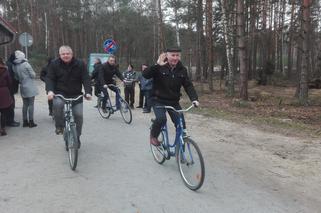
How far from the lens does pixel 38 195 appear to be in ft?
17.4

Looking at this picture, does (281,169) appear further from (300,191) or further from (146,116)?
(146,116)

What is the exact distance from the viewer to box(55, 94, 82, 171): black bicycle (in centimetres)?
649

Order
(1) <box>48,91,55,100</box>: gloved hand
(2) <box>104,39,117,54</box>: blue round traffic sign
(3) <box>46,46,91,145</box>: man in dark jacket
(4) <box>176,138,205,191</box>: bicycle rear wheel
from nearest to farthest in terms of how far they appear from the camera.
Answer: (4) <box>176,138,205,191</box>: bicycle rear wheel → (1) <box>48,91,55,100</box>: gloved hand → (3) <box>46,46,91,145</box>: man in dark jacket → (2) <box>104,39,117,54</box>: blue round traffic sign

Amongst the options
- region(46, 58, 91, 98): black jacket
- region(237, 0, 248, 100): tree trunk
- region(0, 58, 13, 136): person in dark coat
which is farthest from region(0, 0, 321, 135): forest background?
region(46, 58, 91, 98): black jacket

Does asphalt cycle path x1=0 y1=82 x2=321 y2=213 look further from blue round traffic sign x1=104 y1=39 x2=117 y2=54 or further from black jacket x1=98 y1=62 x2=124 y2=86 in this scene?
blue round traffic sign x1=104 y1=39 x2=117 y2=54

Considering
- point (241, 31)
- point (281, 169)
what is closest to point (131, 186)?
point (281, 169)

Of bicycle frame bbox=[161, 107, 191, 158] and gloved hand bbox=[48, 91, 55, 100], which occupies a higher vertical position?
gloved hand bbox=[48, 91, 55, 100]

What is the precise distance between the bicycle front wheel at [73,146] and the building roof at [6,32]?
5.71 metres

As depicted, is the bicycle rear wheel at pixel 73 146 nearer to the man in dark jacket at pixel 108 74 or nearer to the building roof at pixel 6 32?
the man in dark jacket at pixel 108 74

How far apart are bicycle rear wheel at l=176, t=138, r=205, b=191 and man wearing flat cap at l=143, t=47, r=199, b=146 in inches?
22.5

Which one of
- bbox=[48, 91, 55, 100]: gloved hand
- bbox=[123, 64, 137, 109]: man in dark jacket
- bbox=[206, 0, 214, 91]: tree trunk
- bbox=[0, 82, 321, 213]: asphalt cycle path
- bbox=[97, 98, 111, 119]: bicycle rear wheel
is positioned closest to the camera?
bbox=[0, 82, 321, 213]: asphalt cycle path

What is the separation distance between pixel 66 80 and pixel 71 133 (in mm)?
972

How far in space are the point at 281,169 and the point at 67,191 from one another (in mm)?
3533

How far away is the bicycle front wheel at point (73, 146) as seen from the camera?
6.46 m
